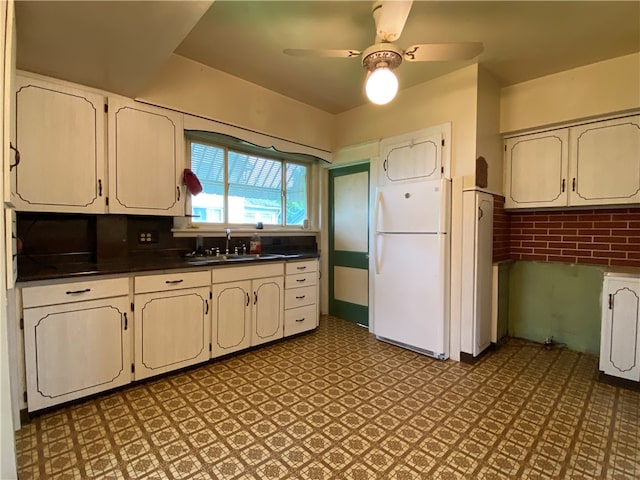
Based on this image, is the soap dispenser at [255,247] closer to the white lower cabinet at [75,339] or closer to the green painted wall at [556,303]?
the white lower cabinet at [75,339]

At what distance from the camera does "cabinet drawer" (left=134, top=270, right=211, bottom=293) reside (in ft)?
7.47

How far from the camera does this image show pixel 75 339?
2.02m

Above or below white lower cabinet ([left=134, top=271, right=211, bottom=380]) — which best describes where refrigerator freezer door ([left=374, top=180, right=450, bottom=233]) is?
above

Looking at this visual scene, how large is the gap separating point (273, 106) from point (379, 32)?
5.92ft

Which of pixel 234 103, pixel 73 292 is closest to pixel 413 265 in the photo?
Answer: pixel 234 103

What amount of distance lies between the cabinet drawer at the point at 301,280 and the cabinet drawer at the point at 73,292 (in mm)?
1513

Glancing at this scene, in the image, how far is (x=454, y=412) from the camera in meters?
2.07

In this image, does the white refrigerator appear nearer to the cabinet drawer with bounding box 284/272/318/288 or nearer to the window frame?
the cabinet drawer with bounding box 284/272/318/288

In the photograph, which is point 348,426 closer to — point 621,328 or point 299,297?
point 299,297

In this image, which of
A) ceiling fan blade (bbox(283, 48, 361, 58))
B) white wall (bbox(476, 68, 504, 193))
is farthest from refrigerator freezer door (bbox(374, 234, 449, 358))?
ceiling fan blade (bbox(283, 48, 361, 58))

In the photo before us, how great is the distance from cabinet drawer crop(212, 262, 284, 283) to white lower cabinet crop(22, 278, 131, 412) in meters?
0.70

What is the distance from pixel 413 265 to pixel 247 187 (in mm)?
2078

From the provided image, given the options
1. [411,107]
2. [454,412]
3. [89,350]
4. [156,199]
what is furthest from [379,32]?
[89,350]

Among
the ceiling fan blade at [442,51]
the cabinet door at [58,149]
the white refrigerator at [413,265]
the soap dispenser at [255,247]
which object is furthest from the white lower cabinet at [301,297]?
the ceiling fan blade at [442,51]
